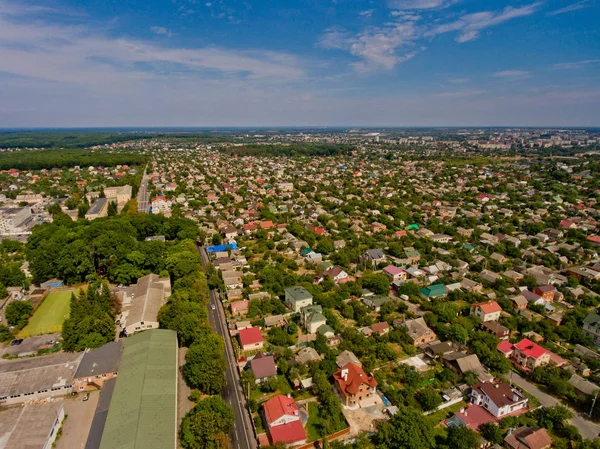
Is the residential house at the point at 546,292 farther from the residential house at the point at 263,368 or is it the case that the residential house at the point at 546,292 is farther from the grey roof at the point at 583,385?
the residential house at the point at 263,368

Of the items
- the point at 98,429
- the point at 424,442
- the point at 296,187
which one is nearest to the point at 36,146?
the point at 296,187

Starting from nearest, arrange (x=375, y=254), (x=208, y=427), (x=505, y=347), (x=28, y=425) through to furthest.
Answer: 1. (x=208, y=427)
2. (x=28, y=425)
3. (x=505, y=347)
4. (x=375, y=254)

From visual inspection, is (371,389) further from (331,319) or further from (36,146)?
(36,146)

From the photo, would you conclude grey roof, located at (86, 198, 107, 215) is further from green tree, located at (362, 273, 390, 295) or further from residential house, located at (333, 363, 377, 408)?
residential house, located at (333, 363, 377, 408)

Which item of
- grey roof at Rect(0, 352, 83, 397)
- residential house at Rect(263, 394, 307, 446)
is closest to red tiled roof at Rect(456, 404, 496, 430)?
residential house at Rect(263, 394, 307, 446)

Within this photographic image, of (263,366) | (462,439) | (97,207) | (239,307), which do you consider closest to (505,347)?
(462,439)

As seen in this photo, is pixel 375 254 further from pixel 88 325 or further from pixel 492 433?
pixel 88 325
